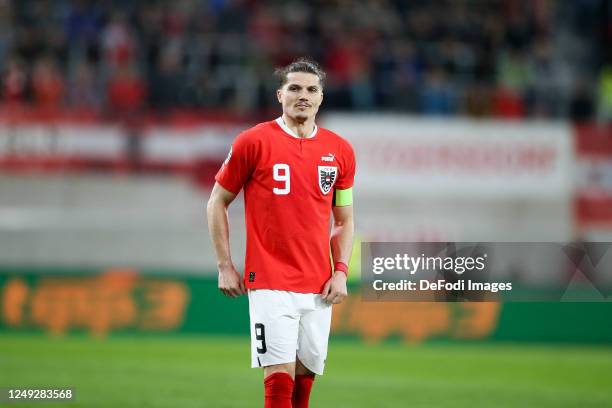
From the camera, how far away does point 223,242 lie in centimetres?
605

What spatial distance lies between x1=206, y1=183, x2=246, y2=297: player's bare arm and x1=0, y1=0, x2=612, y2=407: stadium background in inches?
322

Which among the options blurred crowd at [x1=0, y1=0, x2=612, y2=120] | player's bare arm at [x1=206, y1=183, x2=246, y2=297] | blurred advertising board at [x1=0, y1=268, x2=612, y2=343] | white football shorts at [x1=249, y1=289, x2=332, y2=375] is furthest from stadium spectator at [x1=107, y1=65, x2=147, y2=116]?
white football shorts at [x1=249, y1=289, x2=332, y2=375]

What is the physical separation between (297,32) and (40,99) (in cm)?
473

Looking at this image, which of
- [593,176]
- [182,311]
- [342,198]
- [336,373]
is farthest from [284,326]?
[593,176]

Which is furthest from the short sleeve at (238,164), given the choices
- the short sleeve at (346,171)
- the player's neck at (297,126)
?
the short sleeve at (346,171)

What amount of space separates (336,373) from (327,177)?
6.26m

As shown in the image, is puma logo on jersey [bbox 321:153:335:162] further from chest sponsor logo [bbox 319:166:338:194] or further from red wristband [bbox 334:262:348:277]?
red wristband [bbox 334:262:348:277]

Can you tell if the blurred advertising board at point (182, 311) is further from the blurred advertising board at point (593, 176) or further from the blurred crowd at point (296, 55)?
the blurred crowd at point (296, 55)

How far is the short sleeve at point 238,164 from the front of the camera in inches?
237

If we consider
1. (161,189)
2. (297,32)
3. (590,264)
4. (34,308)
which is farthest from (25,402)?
(297,32)

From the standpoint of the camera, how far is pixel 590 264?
8.80 meters

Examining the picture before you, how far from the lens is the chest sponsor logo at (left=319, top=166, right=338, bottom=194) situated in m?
6.13

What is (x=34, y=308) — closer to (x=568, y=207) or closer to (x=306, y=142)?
(x=568, y=207)

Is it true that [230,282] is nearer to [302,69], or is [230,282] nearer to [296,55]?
[302,69]
